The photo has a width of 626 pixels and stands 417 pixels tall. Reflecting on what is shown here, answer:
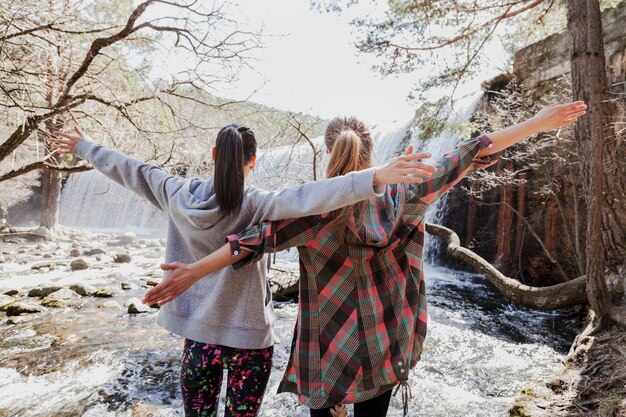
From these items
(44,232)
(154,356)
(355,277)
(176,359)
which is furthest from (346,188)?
→ (44,232)

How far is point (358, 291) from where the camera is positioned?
4.76 ft

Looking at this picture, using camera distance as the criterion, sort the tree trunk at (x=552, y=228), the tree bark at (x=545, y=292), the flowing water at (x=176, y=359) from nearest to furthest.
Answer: the flowing water at (x=176, y=359) < the tree bark at (x=545, y=292) < the tree trunk at (x=552, y=228)

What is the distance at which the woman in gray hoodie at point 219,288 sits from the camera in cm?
147

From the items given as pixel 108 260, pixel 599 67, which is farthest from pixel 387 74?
pixel 108 260

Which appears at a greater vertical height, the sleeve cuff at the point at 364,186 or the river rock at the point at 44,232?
the sleeve cuff at the point at 364,186

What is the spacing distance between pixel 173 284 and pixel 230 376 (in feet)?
1.57

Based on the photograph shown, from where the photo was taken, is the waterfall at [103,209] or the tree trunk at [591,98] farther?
the waterfall at [103,209]

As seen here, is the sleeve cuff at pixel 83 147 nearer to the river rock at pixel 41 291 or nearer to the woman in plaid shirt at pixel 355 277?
the woman in plaid shirt at pixel 355 277

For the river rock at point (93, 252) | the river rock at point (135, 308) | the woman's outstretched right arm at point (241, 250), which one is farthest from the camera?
the river rock at point (93, 252)

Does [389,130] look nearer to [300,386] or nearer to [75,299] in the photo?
[75,299]

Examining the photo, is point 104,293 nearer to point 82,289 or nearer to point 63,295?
point 82,289

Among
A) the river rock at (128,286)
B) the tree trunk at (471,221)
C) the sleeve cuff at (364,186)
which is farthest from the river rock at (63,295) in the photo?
the tree trunk at (471,221)

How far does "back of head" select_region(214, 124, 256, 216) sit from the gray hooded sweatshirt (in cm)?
3

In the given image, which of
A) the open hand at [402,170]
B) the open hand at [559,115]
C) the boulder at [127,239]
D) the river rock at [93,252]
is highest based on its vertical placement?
the open hand at [559,115]
